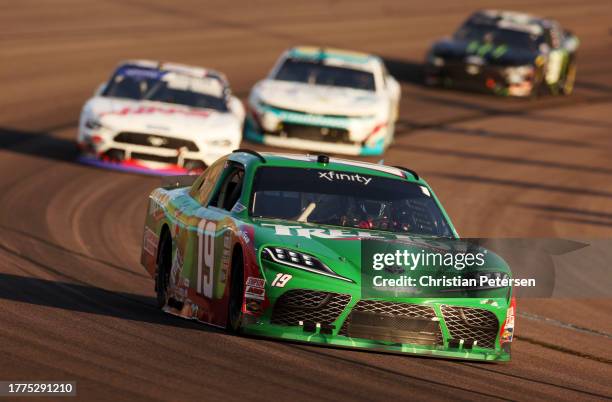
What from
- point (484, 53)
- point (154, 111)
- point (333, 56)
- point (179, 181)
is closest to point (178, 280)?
point (179, 181)

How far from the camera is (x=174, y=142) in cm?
2123

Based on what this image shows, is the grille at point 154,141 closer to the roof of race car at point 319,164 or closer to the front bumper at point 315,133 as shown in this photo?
the front bumper at point 315,133

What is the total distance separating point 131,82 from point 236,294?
1275 cm

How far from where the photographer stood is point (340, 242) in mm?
10148

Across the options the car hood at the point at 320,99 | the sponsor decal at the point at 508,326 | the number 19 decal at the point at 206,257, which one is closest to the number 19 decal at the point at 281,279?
the number 19 decal at the point at 206,257

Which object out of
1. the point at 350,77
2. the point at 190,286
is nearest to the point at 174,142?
the point at 350,77

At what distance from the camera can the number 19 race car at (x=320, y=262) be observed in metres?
9.88

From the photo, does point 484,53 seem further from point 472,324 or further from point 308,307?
point 308,307

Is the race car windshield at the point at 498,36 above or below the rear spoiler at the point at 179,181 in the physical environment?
below

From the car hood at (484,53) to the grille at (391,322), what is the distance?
853 inches

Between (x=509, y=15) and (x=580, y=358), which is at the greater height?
(x=580, y=358)

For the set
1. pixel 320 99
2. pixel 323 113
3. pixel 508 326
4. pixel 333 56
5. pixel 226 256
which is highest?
pixel 226 256

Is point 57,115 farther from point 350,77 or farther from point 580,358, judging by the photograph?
point 580,358

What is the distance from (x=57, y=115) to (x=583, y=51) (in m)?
18.4
